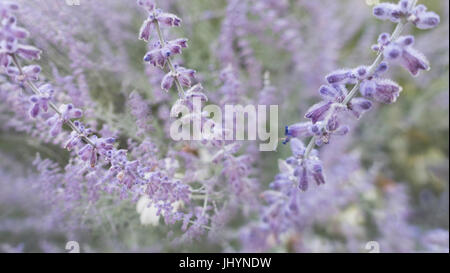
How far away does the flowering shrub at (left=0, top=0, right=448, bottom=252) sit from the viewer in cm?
39

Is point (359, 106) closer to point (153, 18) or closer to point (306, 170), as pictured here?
point (306, 170)

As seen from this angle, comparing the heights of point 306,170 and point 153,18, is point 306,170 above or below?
below

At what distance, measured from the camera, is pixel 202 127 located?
0.47 metres

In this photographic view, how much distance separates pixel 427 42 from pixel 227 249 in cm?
79

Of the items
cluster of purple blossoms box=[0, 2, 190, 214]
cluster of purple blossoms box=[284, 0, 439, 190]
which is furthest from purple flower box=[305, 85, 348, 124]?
cluster of purple blossoms box=[0, 2, 190, 214]

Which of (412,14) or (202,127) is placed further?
(202,127)

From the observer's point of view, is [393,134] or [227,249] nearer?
[227,249]

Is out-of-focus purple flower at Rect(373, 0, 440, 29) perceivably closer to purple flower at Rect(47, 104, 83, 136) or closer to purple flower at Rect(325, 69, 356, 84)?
purple flower at Rect(325, 69, 356, 84)

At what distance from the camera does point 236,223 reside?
866 mm

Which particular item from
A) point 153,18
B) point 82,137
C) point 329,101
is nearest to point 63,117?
point 82,137

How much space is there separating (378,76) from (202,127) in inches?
9.1
